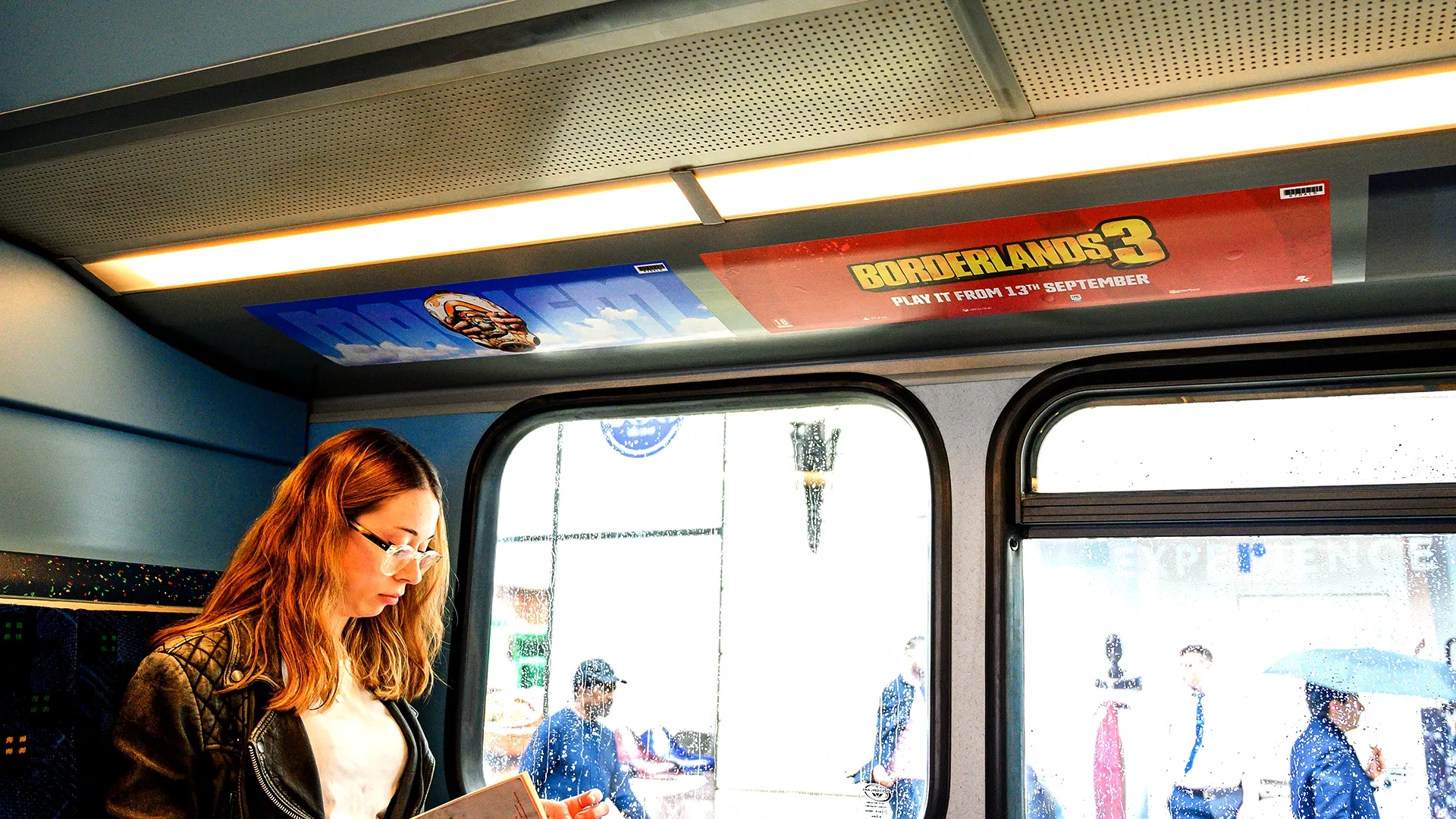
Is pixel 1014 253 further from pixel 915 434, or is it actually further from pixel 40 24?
pixel 40 24

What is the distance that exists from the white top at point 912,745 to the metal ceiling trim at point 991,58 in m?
1.73

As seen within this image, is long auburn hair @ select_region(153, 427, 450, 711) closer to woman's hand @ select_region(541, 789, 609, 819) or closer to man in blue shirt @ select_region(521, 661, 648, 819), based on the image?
woman's hand @ select_region(541, 789, 609, 819)

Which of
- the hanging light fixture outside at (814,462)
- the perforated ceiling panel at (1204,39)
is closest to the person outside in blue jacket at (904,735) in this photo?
the hanging light fixture outside at (814,462)

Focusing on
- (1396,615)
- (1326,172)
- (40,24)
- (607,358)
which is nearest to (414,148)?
(40,24)

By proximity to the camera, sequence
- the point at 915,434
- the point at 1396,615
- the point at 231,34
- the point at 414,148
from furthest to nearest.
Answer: the point at 915,434
the point at 1396,615
the point at 414,148
the point at 231,34

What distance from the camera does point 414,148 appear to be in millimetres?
2414

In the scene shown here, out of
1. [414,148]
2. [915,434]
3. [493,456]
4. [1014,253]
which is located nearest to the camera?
[414,148]

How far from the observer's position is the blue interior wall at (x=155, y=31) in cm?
206

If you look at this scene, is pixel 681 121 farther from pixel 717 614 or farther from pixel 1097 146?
pixel 717 614

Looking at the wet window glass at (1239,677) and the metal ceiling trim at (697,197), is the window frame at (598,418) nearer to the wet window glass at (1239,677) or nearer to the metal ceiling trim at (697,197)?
the wet window glass at (1239,677)

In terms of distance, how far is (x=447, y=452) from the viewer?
3803mm

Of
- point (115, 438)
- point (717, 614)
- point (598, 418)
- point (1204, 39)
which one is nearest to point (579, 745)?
point (717, 614)

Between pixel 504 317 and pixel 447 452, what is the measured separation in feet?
2.53

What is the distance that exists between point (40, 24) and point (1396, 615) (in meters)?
3.23
